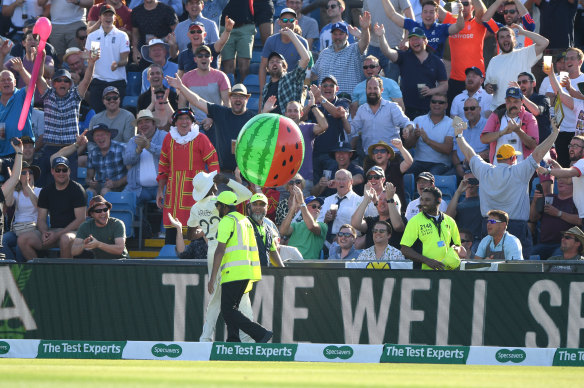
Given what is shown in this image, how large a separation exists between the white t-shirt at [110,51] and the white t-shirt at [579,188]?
7.84 metres

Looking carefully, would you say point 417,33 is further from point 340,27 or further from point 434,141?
point 434,141

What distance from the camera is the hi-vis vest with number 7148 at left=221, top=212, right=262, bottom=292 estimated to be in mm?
11102

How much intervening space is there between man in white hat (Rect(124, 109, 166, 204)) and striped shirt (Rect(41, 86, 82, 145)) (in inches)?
44.5

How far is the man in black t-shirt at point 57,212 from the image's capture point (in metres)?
14.9

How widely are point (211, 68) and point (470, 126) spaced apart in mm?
4095

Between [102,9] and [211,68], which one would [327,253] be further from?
[102,9]

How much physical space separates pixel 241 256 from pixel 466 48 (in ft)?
24.7

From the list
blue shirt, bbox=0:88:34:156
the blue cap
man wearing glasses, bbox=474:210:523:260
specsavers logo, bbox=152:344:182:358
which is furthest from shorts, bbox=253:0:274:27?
specsavers logo, bbox=152:344:182:358

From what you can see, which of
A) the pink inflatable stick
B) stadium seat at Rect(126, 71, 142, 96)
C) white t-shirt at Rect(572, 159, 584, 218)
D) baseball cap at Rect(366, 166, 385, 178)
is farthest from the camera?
stadium seat at Rect(126, 71, 142, 96)

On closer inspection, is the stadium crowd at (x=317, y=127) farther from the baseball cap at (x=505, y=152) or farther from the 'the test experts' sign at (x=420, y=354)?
the 'the test experts' sign at (x=420, y=354)

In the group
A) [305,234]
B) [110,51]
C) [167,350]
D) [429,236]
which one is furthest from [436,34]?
[167,350]

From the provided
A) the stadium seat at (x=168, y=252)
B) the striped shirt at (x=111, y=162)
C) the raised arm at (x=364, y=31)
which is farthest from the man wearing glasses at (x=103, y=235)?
the raised arm at (x=364, y=31)

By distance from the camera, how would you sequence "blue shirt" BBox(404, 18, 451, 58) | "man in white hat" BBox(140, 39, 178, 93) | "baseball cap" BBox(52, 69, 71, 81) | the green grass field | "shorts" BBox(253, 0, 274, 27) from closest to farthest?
the green grass field < "baseball cap" BBox(52, 69, 71, 81) < "blue shirt" BBox(404, 18, 451, 58) < "man in white hat" BBox(140, 39, 178, 93) < "shorts" BBox(253, 0, 274, 27)

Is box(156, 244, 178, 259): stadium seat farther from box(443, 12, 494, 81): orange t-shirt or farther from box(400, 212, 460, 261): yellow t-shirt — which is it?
box(443, 12, 494, 81): orange t-shirt
